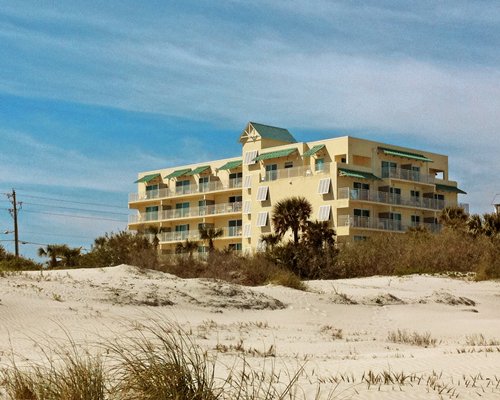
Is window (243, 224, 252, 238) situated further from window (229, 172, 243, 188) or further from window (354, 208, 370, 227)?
window (354, 208, 370, 227)

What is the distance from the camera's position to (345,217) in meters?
60.8

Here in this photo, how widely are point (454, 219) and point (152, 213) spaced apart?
3597 cm

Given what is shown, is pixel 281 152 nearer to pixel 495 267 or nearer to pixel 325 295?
pixel 495 267

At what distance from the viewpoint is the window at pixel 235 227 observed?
2751 inches

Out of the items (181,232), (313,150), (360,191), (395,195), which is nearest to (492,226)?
(360,191)

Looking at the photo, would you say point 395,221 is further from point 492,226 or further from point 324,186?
point 492,226

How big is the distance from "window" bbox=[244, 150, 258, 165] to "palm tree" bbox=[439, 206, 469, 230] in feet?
68.0

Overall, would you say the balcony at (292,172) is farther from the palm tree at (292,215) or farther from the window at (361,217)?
the palm tree at (292,215)

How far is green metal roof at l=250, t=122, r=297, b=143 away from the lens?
70481 millimetres

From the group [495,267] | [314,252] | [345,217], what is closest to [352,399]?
[495,267]

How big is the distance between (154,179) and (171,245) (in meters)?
7.95

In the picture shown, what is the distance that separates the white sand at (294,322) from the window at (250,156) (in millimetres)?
40936

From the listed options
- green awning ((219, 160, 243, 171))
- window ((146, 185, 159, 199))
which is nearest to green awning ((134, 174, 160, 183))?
window ((146, 185, 159, 199))

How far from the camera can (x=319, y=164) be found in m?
64.0
